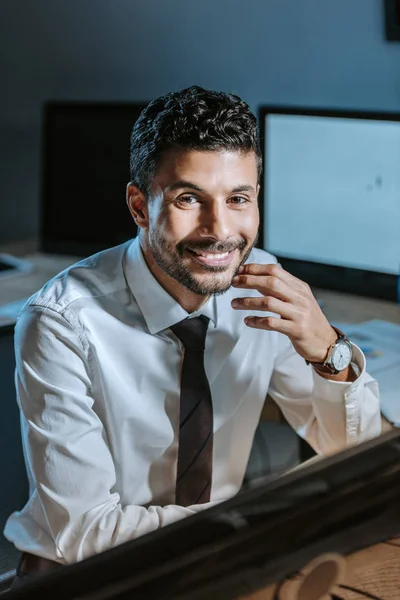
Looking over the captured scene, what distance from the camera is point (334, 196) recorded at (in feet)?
5.90

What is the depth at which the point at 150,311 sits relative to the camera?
47.9 inches

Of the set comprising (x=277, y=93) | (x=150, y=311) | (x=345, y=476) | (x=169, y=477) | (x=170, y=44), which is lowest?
(x=169, y=477)

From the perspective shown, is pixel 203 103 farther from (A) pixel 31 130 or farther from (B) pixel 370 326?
(A) pixel 31 130

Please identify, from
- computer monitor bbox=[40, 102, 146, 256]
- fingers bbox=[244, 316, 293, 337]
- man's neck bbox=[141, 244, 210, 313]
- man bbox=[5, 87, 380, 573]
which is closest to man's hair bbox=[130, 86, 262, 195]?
man bbox=[5, 87, 380, 573]

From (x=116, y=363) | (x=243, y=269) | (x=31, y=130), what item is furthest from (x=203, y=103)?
(x=31, y=130)

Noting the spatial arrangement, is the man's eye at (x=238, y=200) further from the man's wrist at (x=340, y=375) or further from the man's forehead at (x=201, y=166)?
the man's wrist at (x=340, y=375)

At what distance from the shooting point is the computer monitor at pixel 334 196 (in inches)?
68.1

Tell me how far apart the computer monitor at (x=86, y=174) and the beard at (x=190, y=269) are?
0.93 m

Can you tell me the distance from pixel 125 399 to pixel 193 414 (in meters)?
0.11

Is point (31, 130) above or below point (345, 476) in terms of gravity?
above

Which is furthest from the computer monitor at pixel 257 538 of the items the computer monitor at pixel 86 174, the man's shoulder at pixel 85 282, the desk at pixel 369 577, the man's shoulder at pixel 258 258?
the computer monitor at pixel 86 174

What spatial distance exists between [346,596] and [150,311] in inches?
26.8

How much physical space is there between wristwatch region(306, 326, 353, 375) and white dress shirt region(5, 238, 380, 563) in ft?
0.10

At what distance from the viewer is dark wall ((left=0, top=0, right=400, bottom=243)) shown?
6.61 ft
